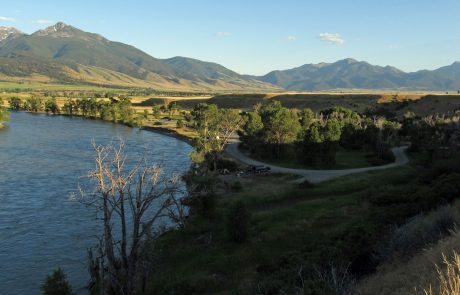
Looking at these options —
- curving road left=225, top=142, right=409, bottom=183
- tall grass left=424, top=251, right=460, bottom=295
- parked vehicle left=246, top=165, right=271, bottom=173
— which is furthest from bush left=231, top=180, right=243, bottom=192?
tall grass left=424, top=251, right=460, bottom=295

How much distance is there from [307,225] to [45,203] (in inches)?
1478

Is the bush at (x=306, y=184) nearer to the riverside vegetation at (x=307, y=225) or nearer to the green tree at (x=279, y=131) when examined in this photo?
the riverside vegetation at (x=307, y=225)

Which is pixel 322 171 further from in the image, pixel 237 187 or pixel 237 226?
pixel 237 226

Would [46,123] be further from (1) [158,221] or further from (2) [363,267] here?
(2) [363,267]

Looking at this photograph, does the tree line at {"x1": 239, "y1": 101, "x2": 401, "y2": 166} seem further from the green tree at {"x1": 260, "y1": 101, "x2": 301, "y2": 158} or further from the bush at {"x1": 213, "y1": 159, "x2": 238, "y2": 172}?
the bush at {"x1": 213, "y1": 159, "x2": 238, "y2": 172}

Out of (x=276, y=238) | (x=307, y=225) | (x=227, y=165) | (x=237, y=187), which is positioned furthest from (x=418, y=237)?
(x=227, y=165)

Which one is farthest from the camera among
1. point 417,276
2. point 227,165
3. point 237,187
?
point 227,165

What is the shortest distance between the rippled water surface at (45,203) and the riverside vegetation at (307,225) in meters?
9.31

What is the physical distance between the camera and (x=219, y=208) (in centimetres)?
6197

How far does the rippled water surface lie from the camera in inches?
1720

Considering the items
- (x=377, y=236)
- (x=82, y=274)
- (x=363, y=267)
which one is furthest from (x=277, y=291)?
(x=82, y=274)

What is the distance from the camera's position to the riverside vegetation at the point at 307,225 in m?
27.0

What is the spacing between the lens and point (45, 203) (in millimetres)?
64062

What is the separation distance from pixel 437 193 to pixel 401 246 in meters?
19.2
